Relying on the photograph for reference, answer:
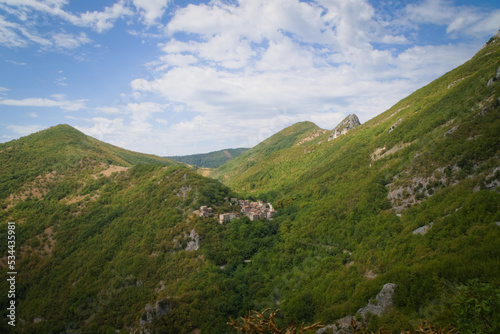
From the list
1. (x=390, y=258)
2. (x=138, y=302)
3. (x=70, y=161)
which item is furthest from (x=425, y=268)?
(x=70, y=161)

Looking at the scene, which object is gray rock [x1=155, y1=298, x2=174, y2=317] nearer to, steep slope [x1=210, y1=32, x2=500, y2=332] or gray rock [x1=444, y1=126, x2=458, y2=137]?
steep slope [x1=210, y1=32, x2=500, y2=332]

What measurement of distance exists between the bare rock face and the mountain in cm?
4759

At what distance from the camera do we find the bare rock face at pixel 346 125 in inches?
5728

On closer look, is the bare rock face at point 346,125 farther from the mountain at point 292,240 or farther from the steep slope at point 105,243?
the steep slope at point 105,243

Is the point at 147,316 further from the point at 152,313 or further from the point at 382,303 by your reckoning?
the point at 382,303

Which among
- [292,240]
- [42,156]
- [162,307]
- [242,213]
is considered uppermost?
[42,156]

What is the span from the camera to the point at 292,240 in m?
59.0

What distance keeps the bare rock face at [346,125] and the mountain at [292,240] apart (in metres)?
47.6

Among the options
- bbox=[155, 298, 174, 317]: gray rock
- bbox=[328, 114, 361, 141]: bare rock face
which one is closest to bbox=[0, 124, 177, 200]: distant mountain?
bbox=[155, 298, 174, 317]: gray rock

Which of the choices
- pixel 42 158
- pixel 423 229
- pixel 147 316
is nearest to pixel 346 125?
pixel 423 229

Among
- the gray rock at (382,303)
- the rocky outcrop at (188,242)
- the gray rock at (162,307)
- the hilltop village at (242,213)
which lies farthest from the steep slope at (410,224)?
the gray rock at (162,307)

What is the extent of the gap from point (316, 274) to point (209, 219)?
28.0 metres

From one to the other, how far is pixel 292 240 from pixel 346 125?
10558cm

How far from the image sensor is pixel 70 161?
345ft
